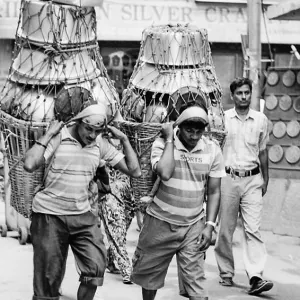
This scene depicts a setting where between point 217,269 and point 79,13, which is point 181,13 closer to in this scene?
point 217,269

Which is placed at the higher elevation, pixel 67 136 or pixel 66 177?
pixel 67 136

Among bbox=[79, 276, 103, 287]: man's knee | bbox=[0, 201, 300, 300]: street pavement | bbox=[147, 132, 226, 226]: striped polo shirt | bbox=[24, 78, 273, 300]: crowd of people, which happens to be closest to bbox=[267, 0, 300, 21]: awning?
bbox=[0, 201, 300, 300]: street pavement

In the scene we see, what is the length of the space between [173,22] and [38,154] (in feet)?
41.5

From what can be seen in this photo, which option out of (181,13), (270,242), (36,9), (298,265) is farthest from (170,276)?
A: (181,13)

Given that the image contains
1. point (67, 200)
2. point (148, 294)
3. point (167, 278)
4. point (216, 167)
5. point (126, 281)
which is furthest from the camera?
point (167, 278)

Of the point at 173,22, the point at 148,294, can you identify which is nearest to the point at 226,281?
the point at 148,294

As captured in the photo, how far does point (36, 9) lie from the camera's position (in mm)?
6875

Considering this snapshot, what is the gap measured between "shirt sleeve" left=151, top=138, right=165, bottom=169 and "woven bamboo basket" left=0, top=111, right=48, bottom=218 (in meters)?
0.81

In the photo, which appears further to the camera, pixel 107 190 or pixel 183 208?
pixel 107 190

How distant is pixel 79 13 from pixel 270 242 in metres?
4.80

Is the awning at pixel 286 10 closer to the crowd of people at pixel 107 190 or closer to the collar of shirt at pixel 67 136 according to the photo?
the crowd of people at pixel 107 190

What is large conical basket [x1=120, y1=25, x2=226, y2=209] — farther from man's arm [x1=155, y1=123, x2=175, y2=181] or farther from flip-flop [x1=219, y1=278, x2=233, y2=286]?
flip-flop [x1=219, y1=278, x2=233, y2=286]

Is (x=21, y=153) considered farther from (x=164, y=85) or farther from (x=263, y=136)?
(x=263, y=136)

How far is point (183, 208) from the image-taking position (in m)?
6.35
